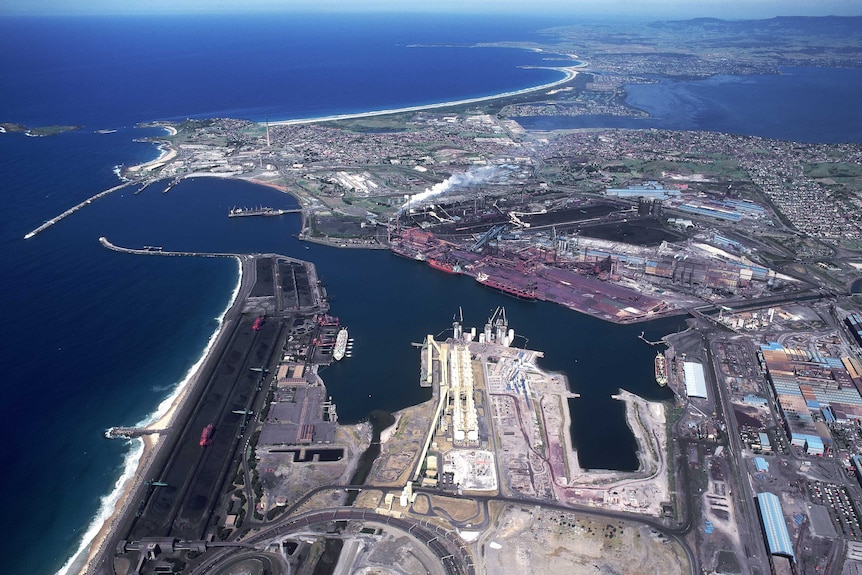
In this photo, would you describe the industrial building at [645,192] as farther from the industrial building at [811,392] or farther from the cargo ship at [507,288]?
the industrial building at [811,392]

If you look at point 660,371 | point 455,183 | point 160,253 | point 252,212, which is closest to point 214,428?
point 660,371

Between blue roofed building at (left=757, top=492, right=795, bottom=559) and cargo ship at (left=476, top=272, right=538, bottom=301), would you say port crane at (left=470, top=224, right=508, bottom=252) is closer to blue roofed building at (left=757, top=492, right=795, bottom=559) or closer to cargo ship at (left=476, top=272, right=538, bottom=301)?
cargo ship at (left=476, top=272, right=538, bottom=301)

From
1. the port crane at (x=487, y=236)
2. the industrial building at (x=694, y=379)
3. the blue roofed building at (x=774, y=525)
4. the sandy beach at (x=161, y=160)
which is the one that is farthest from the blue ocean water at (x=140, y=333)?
the sandy beach at (x=161, y=160)

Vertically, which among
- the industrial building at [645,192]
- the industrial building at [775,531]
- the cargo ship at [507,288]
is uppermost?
the industrial building at [645,192]

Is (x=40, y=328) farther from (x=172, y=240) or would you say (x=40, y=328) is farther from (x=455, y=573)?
(x=455, y=573)

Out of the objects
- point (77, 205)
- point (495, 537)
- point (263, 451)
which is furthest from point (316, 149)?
point (495, 537)

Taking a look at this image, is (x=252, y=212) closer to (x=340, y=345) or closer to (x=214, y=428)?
(x=340, y=345)
